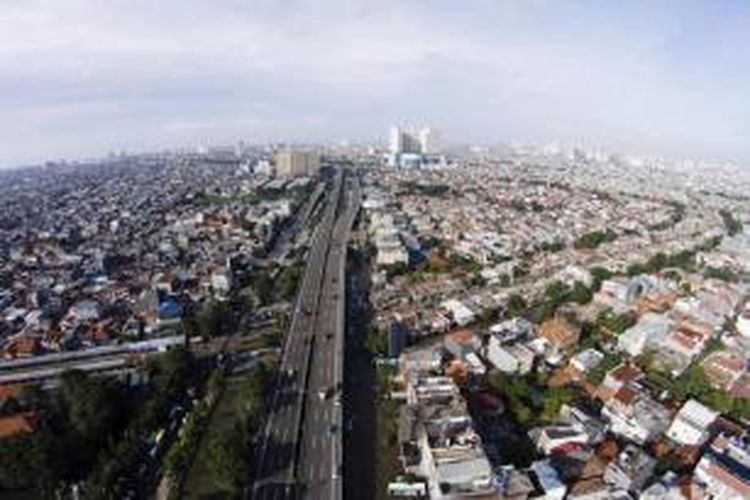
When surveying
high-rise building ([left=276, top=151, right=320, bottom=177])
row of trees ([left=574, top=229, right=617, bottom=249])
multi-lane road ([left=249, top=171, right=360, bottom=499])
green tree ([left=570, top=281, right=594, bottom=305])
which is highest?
high-rise building ([left=276, top=151, right=320, bottom=177])

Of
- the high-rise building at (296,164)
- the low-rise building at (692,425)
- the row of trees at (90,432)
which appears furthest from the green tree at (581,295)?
the high-rise building at (296,164)

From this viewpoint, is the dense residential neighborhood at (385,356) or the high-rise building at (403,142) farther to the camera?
the high-rise building at (403,142)

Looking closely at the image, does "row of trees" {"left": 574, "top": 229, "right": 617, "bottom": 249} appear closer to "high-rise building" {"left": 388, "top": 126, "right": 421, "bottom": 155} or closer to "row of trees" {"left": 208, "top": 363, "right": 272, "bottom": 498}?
"row of trees" {"left": 208, "top": 363, "right": 272, "bottom": 498}

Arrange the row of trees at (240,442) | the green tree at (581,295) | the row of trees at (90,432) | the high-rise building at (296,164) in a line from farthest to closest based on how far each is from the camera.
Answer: the high-rise building at (296,164) → the green tree at (581,295) → the row of trees at (90,432) → the row of trees at (240,442)

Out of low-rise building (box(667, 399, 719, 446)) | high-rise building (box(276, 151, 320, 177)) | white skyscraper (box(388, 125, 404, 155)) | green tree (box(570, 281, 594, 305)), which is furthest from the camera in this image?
white skyscraper (box(388, 125, 404, 155))

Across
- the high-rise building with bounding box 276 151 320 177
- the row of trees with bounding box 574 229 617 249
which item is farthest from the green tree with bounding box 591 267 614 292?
the high-rise building with bounding box 276 151 320 177

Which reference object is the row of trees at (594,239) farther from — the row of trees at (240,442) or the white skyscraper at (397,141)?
the white skyscraper at (397,141)

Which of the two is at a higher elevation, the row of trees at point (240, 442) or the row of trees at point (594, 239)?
the row of trees at point (594, 239)

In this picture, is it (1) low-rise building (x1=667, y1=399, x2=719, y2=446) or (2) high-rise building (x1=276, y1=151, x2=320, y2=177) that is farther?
(2) high-rise building (x1=276, y1=151, x2=320, y2=177)

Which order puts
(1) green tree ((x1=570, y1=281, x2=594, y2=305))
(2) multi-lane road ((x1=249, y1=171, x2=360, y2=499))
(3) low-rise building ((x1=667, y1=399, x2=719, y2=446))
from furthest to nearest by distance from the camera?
(1) green tree ((x1=570, y1=281, x2=594, y2=305)), (3) low-rise building ((x1=667, y1=399, x2=719, y2=446)), (2) multi-lane road ((x1=249, y1=171, x2=360, y2=499))
